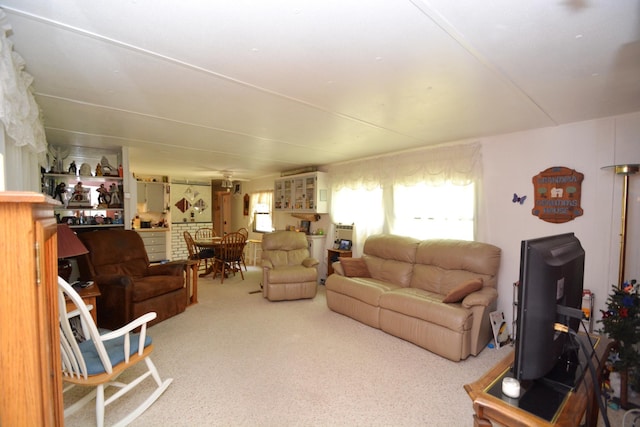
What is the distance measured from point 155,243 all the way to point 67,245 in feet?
15.1

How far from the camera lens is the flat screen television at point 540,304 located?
3.20ft

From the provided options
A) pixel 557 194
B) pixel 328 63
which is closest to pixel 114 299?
pixel 328 63

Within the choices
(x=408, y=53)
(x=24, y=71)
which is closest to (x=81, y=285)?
(x=24, y=71)

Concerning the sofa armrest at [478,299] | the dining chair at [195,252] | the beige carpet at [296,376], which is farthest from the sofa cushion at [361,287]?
the dining chair at [195,252]

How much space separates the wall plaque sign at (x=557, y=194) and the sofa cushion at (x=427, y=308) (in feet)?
4.36

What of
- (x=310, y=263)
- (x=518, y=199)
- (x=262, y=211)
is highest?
(x=518, y=199)

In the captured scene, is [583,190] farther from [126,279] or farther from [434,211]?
[126,279]

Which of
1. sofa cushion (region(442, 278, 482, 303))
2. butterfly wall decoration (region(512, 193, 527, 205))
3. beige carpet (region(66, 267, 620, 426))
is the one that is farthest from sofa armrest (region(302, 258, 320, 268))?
butterfly wall decoration (region(512, 193, 527, 205))

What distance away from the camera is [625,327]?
1952 millimetres

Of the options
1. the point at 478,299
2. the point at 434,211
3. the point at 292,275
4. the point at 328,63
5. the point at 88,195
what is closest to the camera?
the point at 328,63

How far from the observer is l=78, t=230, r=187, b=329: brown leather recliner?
318 centimetres

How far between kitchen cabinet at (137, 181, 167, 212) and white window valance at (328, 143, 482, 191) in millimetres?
4786

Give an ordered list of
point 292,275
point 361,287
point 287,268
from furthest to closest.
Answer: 1. point 287,268
2. point 292,275
3. point 361,287

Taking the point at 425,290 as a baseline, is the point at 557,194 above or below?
above
